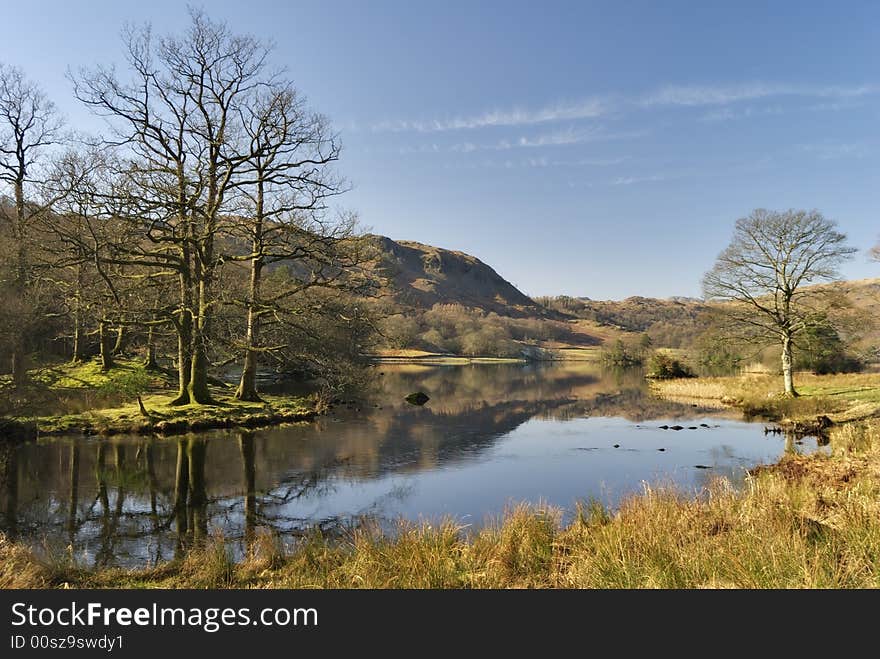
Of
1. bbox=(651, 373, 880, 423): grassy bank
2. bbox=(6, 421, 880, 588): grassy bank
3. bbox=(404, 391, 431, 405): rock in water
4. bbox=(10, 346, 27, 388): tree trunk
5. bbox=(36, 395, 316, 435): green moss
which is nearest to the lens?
bbox=(6, 421, 880, 588): grassy bank

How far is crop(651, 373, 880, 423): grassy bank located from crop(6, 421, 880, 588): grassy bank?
54.3 feet

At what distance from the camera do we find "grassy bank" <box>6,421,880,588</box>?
18.9 feet

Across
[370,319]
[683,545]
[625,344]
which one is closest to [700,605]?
[683,545]

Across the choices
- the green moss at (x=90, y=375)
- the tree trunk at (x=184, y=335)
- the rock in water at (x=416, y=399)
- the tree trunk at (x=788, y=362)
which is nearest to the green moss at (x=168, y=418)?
the tree trunk at (x=184, y=335)

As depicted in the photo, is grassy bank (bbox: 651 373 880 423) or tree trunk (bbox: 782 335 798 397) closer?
grassy bank (bbox: 651 373 880 423)

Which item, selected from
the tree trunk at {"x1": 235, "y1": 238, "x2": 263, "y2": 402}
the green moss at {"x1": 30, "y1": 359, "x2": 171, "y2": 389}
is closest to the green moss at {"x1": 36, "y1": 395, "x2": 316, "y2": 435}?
the tree trunk at {"x1": 235, "y1": 238, "x2": 263, "y2": 402}

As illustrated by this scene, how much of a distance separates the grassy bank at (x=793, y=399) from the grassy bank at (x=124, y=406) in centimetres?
2178

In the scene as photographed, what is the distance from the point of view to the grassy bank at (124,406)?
17547mm

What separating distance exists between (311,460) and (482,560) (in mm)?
9522

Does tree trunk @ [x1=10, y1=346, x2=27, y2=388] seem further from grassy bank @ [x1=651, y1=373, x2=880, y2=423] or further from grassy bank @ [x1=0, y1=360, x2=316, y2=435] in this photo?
grassy bank @ [x1=651, y1=373, x2=880, y2=423]

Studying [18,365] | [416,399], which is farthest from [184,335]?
[416,399]

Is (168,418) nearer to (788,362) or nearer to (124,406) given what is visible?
(124,406)

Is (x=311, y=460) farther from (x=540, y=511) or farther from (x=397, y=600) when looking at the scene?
(x=397, y=600)

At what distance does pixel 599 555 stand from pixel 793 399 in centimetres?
2437
